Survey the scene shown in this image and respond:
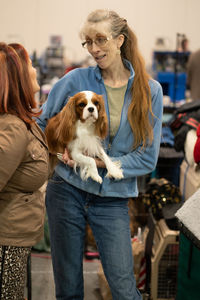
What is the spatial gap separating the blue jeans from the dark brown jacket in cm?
28

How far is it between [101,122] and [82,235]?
2.06ft

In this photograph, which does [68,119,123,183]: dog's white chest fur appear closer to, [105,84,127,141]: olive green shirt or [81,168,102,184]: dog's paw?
[81,168,102,184]: dog's paw

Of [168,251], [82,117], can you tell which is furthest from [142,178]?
[82,117]

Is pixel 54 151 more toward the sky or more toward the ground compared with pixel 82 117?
more toward the ground

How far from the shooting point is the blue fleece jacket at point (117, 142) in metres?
2.06

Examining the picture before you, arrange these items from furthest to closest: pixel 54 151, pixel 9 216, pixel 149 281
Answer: pixel 149 281 → pixel 54 151 → pixel 9 216

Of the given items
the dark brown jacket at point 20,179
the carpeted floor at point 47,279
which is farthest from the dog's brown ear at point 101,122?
the carpeted floor at point 47,279

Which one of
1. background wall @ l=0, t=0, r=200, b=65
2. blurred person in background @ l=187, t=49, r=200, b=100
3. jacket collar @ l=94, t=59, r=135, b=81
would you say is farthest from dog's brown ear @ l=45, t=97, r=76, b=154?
background wall @ l=0, t=0, r=200, b=65

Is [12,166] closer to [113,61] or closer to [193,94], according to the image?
[113,61]

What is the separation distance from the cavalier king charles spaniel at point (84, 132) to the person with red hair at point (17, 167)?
0.57 feet

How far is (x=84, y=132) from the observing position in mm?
2002

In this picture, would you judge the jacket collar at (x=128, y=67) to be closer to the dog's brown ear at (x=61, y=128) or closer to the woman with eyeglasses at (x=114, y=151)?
the woman with eyeglasses at (x=114, y=151)

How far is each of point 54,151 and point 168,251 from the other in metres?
1.34

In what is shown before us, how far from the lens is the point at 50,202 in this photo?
2.20 metres
